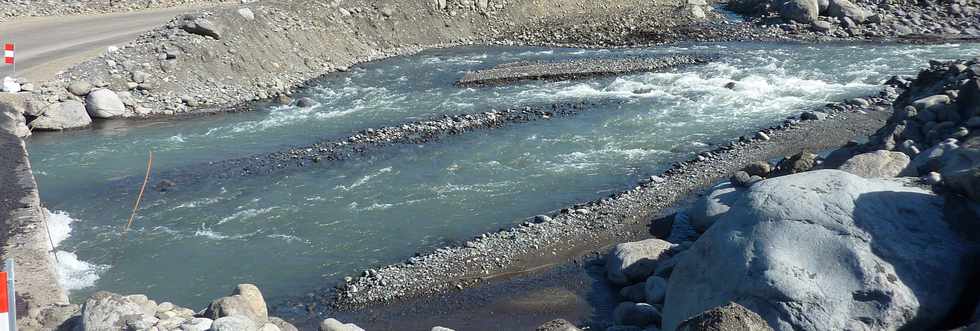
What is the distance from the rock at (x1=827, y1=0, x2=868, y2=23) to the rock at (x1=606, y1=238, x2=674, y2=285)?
74.1 ft

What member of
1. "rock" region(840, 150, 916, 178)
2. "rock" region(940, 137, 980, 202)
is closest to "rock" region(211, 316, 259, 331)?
"rock" region(940, 137, 980, 202)

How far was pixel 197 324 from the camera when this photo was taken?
9055mm

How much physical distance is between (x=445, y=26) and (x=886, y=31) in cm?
1551

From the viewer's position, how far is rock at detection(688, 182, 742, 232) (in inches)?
529

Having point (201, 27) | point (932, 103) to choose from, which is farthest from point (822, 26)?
point (201, 27)

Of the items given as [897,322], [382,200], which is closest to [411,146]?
[382,200]

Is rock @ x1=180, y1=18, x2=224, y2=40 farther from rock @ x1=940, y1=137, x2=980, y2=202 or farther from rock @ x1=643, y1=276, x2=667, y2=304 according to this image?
rock @ x1=940, y1=137, x2=980, y2=202

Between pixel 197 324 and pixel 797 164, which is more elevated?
pixel 197 324

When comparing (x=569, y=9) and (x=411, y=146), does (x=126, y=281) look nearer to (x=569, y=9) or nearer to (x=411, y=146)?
(x=411, y=146)

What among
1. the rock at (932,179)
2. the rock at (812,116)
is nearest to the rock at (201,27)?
the rock at (812,116)

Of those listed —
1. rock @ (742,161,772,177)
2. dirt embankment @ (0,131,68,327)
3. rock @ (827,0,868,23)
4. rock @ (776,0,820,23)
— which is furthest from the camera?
rock @ (776,0,820,23)

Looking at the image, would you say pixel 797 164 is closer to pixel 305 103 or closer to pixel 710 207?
pixel 710 207

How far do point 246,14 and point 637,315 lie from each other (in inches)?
789

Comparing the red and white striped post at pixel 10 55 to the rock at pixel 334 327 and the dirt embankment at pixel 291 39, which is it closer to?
the dirt embankment at pixel 291 39
